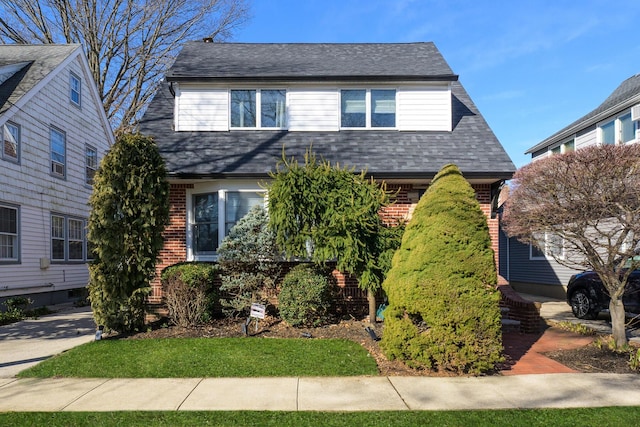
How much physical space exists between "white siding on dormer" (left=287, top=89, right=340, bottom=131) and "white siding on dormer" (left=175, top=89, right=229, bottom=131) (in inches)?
66.9

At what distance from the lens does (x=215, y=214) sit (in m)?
10.2

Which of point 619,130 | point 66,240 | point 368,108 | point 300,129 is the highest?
point 619,130

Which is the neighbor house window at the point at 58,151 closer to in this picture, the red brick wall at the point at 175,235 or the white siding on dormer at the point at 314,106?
the red brick wall at the point at 175,235

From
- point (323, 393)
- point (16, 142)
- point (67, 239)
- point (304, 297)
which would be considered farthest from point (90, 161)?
point (323, 393)

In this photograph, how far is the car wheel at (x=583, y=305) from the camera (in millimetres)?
10678

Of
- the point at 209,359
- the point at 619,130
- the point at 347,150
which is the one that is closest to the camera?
the point at 209,359

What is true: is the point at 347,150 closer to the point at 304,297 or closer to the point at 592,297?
the point at 304,297

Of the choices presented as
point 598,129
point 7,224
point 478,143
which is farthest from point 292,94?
point 598,129

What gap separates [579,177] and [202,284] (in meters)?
6.72

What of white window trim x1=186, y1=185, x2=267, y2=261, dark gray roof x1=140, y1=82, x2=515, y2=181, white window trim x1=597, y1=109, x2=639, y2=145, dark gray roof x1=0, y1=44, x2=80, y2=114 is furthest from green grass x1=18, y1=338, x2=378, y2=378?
white window trim x1=597, y1=109, x2=639, y2=145

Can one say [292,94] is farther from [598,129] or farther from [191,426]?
[598,129]

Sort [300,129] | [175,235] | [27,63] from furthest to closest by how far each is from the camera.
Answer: [27,63], [300,129], [175,235]

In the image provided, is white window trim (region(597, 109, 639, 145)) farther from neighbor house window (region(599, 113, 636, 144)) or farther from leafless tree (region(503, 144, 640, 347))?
leafless tree (region(503, 144, 640, 347))

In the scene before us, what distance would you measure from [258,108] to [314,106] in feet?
4.79
